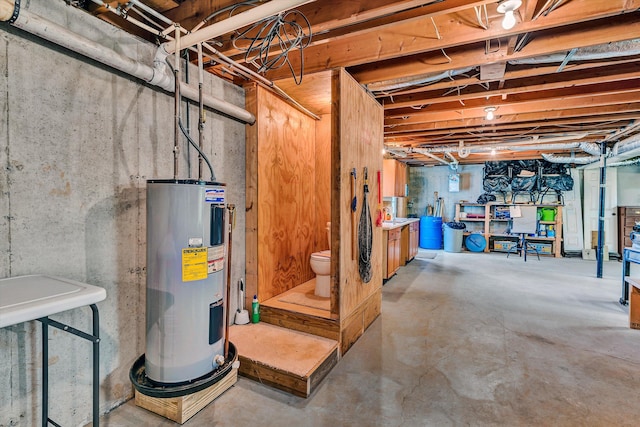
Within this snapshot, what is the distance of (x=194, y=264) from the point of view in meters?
1.63

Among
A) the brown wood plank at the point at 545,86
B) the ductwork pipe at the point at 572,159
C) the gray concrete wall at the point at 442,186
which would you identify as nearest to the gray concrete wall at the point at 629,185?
the ductwork pipe at the point at 572,159

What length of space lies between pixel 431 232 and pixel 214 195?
725cm

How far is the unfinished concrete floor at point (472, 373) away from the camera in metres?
1.81

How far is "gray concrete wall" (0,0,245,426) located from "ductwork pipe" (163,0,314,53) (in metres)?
0.45

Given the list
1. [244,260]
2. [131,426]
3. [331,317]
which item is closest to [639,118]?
[331,317]

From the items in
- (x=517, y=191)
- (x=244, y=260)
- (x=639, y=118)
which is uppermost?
(x=639, y=118)

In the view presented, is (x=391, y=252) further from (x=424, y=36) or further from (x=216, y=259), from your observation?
(x=216, y=259)

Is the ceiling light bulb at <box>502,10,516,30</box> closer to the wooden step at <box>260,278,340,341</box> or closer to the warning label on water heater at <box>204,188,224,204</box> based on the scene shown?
the warning label on water heater at <box>204,188,224,204</box>

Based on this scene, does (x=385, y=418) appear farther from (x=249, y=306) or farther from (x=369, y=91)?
(x=369, y=91)

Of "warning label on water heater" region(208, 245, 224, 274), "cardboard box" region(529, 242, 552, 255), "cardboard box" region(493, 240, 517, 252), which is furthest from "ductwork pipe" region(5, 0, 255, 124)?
"cardboard box" region(529, 242, 552, 255)

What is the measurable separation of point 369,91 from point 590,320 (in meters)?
3.44

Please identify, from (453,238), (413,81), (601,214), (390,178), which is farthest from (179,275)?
(453,238)

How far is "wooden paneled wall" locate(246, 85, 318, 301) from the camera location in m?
2.82

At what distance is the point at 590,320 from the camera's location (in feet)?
10.9
